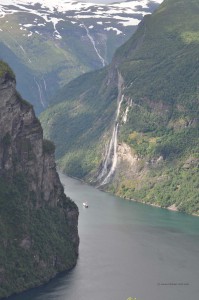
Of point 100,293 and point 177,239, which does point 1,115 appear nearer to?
point 100,293

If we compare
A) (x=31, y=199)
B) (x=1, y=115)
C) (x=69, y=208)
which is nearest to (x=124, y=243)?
(x=69, y=208)

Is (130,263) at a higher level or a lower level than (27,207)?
lower

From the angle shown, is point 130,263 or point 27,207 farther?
point 130,263

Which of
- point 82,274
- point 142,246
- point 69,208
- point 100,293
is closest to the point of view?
point 100,293

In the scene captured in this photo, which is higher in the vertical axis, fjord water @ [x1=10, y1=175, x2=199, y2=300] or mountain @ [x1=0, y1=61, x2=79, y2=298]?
mountain @ [x1=0, y1=61, x2=79, y2=298]

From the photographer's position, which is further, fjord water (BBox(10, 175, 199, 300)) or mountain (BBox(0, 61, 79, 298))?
fjord water (BBox(10, 175, 199, 300))
